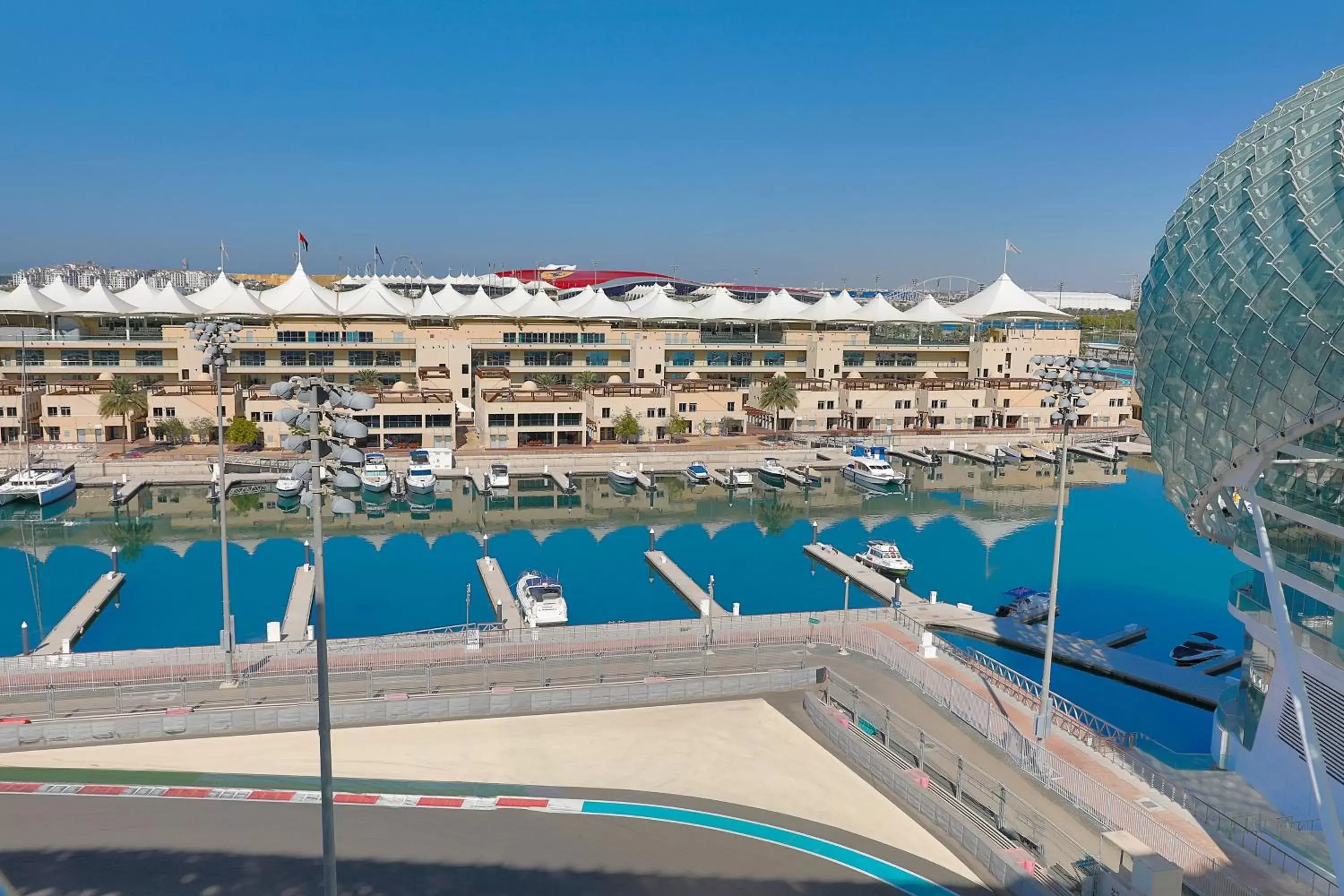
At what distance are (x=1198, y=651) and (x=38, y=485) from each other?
60521 millimetres

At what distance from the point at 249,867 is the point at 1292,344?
75.4 ft

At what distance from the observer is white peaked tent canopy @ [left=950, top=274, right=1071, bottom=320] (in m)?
100

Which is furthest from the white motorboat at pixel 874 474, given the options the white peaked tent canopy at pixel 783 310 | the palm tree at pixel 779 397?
the white peaked tent canopy at pixel 783 310

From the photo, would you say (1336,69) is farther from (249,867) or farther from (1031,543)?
(1031,543)

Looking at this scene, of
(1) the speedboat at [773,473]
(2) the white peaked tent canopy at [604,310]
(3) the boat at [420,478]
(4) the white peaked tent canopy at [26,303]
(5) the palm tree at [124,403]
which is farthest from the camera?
(2) the white peaked tent canopy at [604,310]

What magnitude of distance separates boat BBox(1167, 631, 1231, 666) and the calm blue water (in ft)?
3.69

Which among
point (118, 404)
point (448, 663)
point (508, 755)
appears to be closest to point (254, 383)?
point (118, 404)

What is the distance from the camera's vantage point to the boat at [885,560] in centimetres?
4612

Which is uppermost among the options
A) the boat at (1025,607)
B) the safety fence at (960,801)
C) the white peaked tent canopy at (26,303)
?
the white peaked tent canopy at (26,303)

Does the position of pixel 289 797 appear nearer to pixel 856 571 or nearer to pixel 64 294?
pixel 856 571

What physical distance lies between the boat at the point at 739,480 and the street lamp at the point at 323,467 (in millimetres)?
51953

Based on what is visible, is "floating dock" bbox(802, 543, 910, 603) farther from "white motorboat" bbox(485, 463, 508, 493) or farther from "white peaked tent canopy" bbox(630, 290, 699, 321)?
"white peaked tent canopy" bbox(630, 290, 699, 321)

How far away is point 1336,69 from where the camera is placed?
79.7 feet

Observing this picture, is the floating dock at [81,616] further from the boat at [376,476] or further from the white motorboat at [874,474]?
the white motorboat at [874,474]
